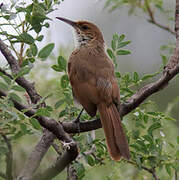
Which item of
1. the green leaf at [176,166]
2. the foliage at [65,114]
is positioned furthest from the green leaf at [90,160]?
the green leaf at [176,166]

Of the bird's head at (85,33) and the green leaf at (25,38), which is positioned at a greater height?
the green leaf at (25,38)

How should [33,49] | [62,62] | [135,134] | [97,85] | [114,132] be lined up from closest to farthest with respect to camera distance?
[33,49], [135,134], [62,62], [114,132], [97,85]

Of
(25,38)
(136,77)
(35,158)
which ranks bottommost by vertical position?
(35,158)

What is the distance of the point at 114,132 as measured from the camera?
320 centimetres

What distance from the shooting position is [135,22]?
923 cm

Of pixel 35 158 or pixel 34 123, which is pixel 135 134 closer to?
pixel 35 158

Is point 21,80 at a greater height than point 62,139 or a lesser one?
greater

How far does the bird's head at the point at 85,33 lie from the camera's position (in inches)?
193

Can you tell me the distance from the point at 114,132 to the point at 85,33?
2005mm

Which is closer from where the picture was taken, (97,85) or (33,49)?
(33,49)

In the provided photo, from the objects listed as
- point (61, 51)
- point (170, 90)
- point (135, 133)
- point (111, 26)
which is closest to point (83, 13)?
point (111, 26)

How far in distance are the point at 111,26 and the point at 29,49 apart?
6.65 metres

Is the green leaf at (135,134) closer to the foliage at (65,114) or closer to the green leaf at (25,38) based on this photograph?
the foliage at (65,114)

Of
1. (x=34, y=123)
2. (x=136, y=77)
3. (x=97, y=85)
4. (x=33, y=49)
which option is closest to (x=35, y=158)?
(x=34, y=123)
